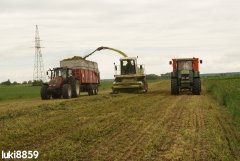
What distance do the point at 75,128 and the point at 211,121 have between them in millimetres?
4330

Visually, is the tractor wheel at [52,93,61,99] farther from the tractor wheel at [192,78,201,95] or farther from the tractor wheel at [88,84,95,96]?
the tractor wheel at [192,78,201,95]

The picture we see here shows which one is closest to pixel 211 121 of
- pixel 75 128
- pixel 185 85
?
pixel 75 128

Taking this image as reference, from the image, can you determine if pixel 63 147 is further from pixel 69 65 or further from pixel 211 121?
pixel 69 65

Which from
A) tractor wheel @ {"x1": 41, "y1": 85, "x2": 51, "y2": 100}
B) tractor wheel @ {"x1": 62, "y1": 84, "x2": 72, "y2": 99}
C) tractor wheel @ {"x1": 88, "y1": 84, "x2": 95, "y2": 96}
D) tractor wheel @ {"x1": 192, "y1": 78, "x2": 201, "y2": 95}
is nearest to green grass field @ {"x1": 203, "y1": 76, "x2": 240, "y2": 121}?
tractor wheel @ {"x1": 192, "y1": 78, "x2": 201, "y2": 95}

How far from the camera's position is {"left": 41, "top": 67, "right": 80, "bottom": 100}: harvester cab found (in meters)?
26.6

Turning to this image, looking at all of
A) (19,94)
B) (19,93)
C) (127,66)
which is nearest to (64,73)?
(127,66)

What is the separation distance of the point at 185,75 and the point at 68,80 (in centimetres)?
759

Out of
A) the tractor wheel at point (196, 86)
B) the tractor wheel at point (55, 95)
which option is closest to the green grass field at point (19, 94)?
the tractor wheel at point (55, 95)

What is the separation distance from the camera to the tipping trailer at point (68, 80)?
87.6ft

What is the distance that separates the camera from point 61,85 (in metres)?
27.1

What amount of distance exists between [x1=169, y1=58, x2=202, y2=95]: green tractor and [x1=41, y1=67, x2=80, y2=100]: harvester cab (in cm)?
648

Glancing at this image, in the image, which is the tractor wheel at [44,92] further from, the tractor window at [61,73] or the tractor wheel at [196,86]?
the tractor wheel at [196,86]

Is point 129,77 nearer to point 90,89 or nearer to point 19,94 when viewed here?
point 90,89

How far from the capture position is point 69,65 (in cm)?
→ 2947
